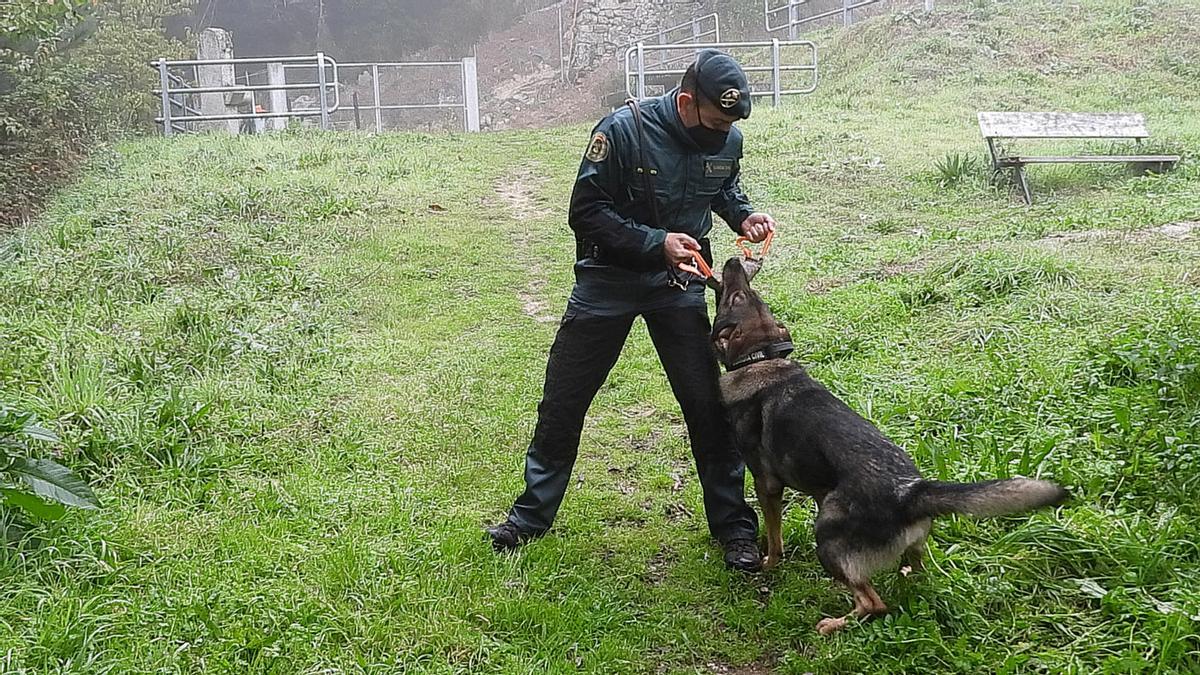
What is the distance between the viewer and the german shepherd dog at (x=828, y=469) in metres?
2.83

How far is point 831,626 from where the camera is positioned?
10.2 feet

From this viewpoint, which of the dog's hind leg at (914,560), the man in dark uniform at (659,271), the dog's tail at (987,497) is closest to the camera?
the dog's tail at (987,497)

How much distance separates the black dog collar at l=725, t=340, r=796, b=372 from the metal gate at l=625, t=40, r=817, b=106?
15033 mm

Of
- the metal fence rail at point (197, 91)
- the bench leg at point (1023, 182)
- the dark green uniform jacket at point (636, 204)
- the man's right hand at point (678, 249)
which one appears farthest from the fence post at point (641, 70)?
the man's right hand at point (678, 249)

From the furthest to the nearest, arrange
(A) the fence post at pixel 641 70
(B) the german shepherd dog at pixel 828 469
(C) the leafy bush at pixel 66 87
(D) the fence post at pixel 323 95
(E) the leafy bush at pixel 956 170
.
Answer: (D) the fence post at pixel 323 95 < (A) the fence post at pixel 641 70 < (C) the leafy bush at pixel 66 87 < (E) the leafy bush at pixel 956 170 < (B) the german shepherd dog at pixel 828 469

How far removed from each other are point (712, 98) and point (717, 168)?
30 cm

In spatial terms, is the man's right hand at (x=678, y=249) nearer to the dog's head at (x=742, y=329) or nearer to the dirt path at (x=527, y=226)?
the dog's head at (x=742, y=329)

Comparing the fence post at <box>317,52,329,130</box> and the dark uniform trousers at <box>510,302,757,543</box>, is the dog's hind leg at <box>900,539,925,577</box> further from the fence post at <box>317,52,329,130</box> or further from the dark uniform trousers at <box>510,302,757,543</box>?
the fence post at <box>317,52,329,130</box>

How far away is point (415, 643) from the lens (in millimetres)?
3100

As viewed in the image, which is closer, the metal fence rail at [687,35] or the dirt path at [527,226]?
the dirt path at [527,226]

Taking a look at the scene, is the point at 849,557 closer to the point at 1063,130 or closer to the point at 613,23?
the point at 1063,130

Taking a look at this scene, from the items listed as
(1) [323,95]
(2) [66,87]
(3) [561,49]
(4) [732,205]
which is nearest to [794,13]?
(1) [323,95]

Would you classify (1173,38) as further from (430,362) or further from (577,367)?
(577,367)

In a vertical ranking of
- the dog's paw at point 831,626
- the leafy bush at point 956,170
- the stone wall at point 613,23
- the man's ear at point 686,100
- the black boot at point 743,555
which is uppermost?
the stone wall at point 613,23
